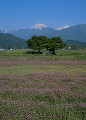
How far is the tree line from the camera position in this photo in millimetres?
65812

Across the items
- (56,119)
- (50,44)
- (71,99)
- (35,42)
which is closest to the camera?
(56,119)

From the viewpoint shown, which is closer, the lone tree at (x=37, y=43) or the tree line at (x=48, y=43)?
the tree line at (x=48, y=43)

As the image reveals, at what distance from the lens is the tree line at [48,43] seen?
65.8m

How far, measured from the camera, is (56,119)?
18.7ft

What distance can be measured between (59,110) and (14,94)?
9.81 ft

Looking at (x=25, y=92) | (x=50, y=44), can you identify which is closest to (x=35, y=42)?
(x=50, y=44)

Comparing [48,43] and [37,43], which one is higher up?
[37,43]

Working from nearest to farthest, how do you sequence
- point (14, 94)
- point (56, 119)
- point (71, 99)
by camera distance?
point (56, 119)
point (71, 99)
point (14, 94)

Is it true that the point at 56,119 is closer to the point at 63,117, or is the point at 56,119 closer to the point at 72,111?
the point at 63,117

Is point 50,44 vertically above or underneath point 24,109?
above

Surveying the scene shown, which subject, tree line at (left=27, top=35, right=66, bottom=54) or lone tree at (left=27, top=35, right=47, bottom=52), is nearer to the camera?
tree line at (left=27, top=35, right=66, bottom=54)

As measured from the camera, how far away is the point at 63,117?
19.2ft

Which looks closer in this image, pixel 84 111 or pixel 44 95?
pixel 84 111

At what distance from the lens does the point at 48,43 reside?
68.9m
